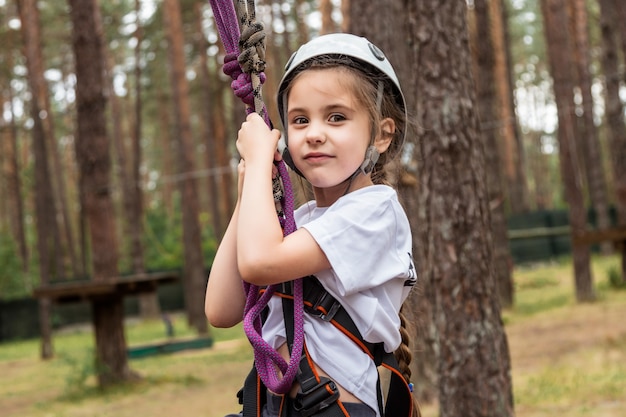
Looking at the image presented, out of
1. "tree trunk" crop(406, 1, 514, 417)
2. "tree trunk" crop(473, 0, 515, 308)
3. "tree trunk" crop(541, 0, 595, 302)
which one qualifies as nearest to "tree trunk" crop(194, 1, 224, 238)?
"tree trunk" crop(473, 0, 515, 308)

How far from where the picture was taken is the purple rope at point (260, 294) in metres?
1.83

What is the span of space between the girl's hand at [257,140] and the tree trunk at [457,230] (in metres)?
2.40

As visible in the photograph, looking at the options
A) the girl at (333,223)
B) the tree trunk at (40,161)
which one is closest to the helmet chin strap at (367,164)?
the girl at (333,223)

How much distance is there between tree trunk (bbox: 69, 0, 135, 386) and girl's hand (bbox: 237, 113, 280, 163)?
932 centimetres

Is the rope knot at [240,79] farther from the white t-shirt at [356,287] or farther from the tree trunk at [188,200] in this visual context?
the tree trunk at [188,200]

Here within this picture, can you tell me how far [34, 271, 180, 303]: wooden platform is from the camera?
9992mm

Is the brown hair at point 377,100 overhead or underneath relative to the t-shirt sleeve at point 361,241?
overhead

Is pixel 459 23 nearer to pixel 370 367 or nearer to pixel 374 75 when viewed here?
pixel 374 75

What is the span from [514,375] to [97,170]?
19.0 ft

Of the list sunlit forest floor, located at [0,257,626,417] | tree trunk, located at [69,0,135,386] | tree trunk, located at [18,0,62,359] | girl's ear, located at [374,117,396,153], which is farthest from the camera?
tree trunk, located at [18,0,62,359]

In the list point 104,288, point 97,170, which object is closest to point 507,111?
point 97,170

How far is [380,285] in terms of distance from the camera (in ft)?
6.33

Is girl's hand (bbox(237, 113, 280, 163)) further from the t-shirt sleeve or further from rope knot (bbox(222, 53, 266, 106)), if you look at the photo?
the t-shirt sleeve

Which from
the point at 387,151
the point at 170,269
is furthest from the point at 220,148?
the point at 387,151
